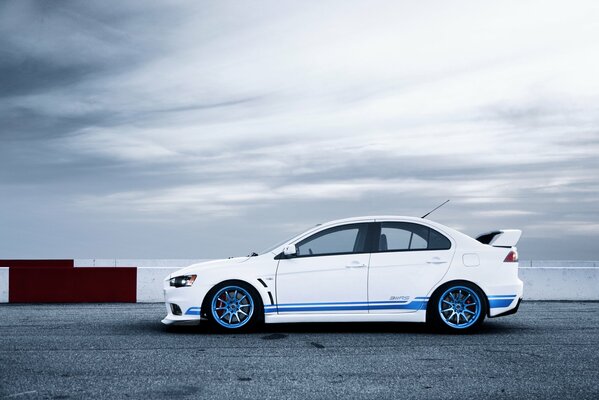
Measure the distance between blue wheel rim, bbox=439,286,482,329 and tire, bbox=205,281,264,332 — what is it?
2321 millimetres

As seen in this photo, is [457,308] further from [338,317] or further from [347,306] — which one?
[338,317]

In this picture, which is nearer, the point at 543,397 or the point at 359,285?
the point at 543,397

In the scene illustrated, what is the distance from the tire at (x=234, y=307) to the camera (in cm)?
957

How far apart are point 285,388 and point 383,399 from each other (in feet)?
2.77

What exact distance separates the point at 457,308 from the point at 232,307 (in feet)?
9.37

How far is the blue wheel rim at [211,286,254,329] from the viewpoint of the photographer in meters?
9.58

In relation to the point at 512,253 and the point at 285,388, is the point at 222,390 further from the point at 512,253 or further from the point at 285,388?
the point at 512,253

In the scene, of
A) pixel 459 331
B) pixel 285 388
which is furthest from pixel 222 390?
pixel 459 331

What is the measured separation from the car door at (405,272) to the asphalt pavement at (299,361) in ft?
1.39

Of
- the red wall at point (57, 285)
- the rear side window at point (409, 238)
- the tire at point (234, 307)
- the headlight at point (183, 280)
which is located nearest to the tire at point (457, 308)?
the rear side window at point (409, 238)

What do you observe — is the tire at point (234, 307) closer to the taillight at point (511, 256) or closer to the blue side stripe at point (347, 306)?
the blue side stripe at point (347, 306)

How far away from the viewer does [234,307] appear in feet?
31.6

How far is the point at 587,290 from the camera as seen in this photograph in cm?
1495

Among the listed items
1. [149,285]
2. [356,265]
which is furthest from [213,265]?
[149,285]
